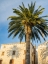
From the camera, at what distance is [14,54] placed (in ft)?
147

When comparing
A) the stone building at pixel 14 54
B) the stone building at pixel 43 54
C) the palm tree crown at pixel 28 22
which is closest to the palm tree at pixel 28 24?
the palm tree crown at pixel 28 22

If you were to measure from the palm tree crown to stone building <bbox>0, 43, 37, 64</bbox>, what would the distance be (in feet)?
55.3

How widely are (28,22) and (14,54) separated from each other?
22409mm

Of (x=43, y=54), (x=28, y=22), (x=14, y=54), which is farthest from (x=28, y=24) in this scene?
(x=14, y=54)

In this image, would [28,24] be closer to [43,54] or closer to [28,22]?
[28,22]

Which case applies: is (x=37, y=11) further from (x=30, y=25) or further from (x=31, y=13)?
(x=30, y=25)

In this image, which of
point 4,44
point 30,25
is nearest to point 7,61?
point 4,44

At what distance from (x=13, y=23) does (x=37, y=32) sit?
4662mm

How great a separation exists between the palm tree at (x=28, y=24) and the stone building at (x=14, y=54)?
664 inches

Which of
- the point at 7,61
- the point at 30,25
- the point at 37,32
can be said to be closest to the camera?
the point at 30,25

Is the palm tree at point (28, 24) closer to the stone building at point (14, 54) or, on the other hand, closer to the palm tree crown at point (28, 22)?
the palm tree crown at point (28, 22)

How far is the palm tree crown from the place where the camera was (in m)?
24.4

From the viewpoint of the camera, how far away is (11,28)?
2695 cm

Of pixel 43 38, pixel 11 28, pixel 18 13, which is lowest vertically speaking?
pixel 43 38
